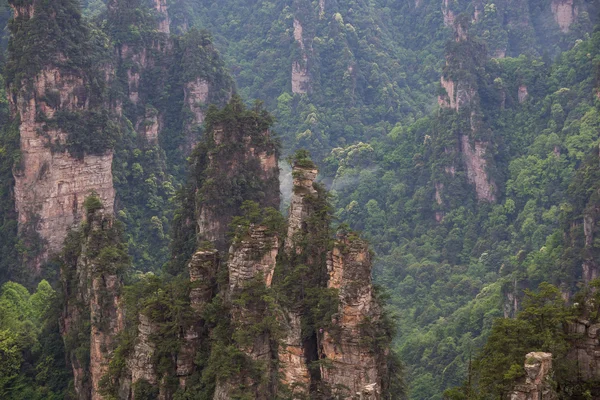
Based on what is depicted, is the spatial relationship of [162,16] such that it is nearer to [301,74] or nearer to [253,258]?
[301,74]

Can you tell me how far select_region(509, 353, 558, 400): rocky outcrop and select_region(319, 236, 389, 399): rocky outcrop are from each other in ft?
29.4

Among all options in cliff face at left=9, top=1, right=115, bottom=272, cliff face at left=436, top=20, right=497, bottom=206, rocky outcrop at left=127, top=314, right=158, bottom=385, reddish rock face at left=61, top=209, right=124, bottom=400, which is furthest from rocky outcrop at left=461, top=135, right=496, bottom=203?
rocky outcrop at left=127, top=314, right=158, bottom=385

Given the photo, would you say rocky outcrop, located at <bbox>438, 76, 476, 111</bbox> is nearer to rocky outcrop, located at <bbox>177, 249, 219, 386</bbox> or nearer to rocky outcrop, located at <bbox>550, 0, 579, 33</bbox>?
rocky outcrop, located at <bbox>550, 0, 579, 33</bbox>

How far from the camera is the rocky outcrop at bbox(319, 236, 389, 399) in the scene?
→ 3928 cm

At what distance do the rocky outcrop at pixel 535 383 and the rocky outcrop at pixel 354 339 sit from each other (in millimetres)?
8974

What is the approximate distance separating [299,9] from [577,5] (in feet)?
107

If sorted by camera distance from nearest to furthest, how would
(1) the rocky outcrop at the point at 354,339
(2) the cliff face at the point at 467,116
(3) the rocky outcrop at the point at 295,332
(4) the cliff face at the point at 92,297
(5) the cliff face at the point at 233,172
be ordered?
1. (1) the rocky outcrop at the point at 354,339
2. (3) the rocky outcrop at the point at 295,332
3. (4) the cliff face at the point at 92,297
4. (5) the cliff face at the point at 233,172
5. (2) the cliff face at the point at 467,116

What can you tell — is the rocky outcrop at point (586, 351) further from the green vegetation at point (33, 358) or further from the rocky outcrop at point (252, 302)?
the green vegetation at point (33, 358)

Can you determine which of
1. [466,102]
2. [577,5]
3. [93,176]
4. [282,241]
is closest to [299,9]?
[577,5]

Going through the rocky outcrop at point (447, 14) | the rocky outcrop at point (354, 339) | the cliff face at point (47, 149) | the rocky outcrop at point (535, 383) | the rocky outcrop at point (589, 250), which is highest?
the rocky outcrop at point (447, 14)

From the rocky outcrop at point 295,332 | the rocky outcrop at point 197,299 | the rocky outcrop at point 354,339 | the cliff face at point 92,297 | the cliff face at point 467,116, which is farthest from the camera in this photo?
the cliff face at point 467,116

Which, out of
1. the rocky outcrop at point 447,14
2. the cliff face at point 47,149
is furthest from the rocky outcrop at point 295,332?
the rocky outcrop at point 447,14

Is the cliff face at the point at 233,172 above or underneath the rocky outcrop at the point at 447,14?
underneath

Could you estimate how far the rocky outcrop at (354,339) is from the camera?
129 ft
